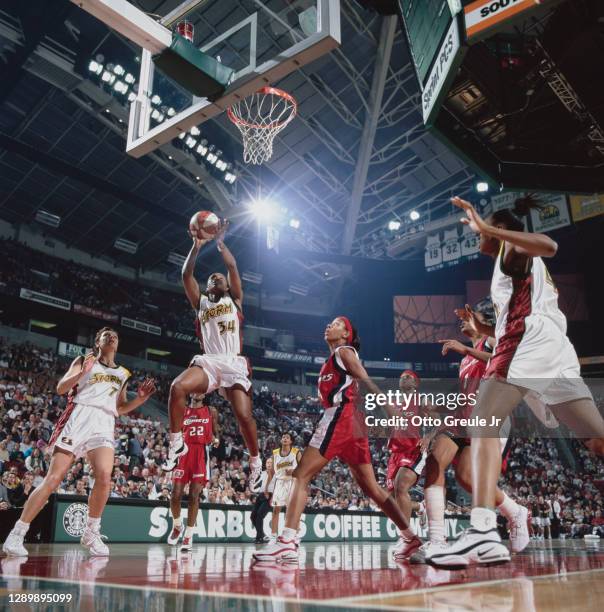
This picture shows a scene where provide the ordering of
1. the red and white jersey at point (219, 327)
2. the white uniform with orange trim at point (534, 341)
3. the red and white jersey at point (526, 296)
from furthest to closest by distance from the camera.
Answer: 1. the red and white jersey at point (219, 327)
2. the red and white jersey at point (526, 296)
3. the white uniform with orange trim at point (534, 341)

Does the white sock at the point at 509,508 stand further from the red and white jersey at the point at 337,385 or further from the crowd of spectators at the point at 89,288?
the crowd of spectators at the point at 89,288

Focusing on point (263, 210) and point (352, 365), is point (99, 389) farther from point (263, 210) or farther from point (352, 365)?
point (263, 210)

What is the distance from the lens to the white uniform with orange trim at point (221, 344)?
568 cm

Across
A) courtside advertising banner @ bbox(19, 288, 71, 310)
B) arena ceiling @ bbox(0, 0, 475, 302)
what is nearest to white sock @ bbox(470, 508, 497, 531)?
arena ceiling @ bbox(0, 0, 475, 302)

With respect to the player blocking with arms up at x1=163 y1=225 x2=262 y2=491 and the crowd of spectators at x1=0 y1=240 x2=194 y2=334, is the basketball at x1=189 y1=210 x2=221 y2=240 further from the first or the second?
the crowd of spectators at x1=0 y1=240 x2=194 y2=334

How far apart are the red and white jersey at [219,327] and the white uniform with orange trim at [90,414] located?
113cm

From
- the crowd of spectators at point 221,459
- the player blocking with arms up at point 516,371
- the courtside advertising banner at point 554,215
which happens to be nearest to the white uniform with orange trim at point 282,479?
the crowd of spectators at point 221,459

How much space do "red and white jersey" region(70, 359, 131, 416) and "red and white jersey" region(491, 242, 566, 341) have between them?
3924 millimetres

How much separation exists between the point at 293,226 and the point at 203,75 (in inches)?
749

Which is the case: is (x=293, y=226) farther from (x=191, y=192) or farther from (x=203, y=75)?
A: (x=203, y=75)

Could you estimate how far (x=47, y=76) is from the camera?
18.2m

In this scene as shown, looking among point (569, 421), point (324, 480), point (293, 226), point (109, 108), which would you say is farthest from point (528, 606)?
point (293, 226)

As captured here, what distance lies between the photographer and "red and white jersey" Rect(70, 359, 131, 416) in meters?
5.89

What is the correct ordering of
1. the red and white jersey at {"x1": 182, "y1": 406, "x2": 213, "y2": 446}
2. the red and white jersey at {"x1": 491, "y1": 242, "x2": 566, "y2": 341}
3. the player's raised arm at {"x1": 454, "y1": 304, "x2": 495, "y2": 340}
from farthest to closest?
the red and white jersey at {"x1": 182, "y1": 406, "x2": 213, "y2": 446} < the player's raised arm at {"x1": 454, "y1": 304, "x2": 495, "y2": 340} < the red and white jersey at {"x1": 491, "y1": 242, "x2": 566, "y2": 341}
